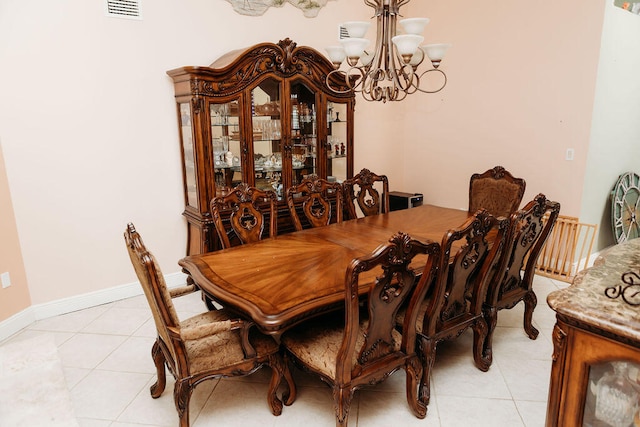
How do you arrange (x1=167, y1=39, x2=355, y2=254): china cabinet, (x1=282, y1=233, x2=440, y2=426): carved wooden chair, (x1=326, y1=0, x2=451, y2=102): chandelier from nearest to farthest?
1. (x1=282, y1=233, x2=440, y2=426): carved wooden chair
2. (x1=326, y1=0, x2=451, y2=102): chandelier
3. (x1=167, y1=39, x2=355, y2=254): china cabinet

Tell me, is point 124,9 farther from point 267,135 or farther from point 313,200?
point 313,200

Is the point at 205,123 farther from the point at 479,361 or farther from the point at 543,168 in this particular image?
the point at 543,168

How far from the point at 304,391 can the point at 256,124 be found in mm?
2309

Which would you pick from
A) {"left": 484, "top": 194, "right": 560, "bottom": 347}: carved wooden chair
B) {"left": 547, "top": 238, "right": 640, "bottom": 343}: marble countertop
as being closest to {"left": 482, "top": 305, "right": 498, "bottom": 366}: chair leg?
{"left": 484, "top": 194, "right": 560, "bottom": 347}: carved wooden chair

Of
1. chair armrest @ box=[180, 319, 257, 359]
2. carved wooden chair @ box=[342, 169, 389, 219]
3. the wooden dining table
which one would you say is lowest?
chair armrest @ box=[180, 319, 257, 359]

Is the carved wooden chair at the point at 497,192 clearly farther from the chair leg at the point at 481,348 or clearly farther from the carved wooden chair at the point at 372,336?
the carved wooden chair at the point at 372,336

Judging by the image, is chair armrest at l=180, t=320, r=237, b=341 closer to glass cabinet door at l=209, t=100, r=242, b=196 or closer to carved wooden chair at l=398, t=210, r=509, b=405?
carved wooden chair at l=398, t=210, r=509, b=405

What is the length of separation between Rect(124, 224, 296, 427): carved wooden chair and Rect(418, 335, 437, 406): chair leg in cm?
69

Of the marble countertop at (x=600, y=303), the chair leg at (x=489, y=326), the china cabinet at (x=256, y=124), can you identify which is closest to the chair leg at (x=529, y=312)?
the chair leg at (x=489, y=326)

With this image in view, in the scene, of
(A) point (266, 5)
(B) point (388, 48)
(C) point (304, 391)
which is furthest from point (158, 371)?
(A) point (266, 5)

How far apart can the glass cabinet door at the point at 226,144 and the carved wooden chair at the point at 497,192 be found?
2.08 metres

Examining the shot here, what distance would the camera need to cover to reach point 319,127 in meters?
4.04

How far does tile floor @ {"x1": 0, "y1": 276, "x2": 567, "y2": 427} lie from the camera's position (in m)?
2.21

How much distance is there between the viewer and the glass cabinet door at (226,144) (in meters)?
3.55
